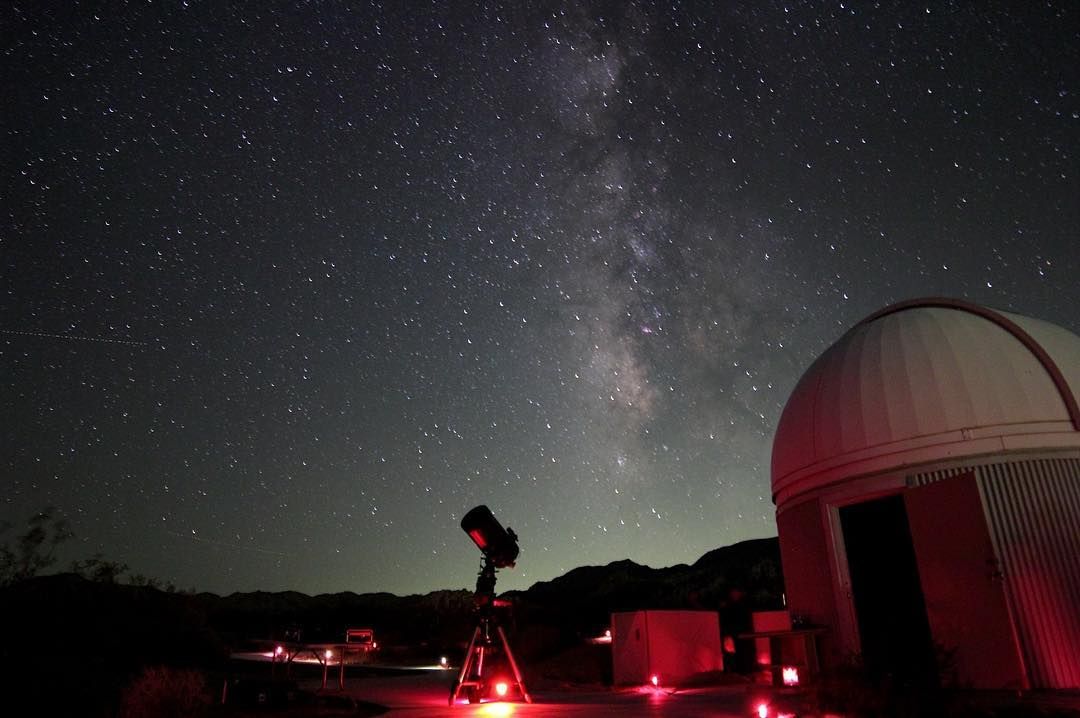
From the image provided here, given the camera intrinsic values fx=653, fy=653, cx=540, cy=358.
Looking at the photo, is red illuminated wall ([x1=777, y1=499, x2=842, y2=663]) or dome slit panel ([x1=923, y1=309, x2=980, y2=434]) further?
red illuminated wall ([x1=777, y1=499, x2=842, y2=663])

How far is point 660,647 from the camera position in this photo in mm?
16141

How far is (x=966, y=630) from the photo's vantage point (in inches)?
462

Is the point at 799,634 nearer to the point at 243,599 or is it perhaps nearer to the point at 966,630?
the point at 966,630

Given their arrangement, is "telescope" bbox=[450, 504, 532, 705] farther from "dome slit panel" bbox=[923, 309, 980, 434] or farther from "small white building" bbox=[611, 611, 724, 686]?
"dome slit panel" bbox=[923, 309, 980, 434]

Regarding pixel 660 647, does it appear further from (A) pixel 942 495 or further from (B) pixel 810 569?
(A) pixel 942 495

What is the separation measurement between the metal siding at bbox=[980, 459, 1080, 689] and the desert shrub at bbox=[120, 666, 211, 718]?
12.6 meters

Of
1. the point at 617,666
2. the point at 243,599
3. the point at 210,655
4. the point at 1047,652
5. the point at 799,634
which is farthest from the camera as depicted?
the point at 243,599

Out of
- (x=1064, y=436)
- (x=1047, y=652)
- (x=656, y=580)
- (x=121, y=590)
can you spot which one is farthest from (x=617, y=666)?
(x=656, y=580)

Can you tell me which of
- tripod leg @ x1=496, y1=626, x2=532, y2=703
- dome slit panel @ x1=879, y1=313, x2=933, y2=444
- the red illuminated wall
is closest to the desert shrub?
tripod leg @ x1=496, y1=626, x2=532, y2=703

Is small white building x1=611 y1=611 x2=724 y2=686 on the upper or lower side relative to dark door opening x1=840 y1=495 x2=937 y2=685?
lower

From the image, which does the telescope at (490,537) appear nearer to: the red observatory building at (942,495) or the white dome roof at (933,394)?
the red observatory building at (942,495)

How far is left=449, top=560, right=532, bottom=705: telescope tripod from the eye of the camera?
8.80 metres

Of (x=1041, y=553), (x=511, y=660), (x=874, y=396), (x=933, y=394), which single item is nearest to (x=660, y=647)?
(x=874, y=396)

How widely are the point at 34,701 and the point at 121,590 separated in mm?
16058
